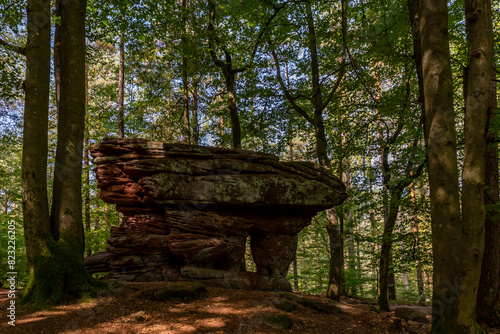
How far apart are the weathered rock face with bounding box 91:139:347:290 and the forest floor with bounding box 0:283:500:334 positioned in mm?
1540

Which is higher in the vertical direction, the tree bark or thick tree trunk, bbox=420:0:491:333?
the tree bark

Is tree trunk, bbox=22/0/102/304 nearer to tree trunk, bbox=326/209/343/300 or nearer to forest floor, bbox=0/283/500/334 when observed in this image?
forest floor, bbox=0/283/500/334

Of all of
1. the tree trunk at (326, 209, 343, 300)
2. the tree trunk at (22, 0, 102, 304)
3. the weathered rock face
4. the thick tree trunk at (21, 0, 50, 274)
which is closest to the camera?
the tree trunk at (22, 0, 102, 304)

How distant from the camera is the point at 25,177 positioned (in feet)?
18.5

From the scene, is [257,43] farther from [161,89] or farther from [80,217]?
[80,217]

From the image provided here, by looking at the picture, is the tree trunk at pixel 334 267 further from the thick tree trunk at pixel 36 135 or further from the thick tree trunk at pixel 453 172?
the thick tree trunk at pixel 36 135

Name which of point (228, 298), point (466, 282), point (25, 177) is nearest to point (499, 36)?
point (466, 282)

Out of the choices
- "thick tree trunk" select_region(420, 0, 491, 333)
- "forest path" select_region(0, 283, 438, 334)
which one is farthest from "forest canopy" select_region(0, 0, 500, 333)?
"forest path" select_region(0, 283, 438, 334)

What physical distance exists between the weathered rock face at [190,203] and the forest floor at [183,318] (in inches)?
60.6

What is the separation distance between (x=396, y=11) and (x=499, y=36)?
2.66 meters

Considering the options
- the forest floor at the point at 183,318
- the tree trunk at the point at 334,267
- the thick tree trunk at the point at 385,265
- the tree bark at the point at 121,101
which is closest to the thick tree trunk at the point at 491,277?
the forest floor at the point at 183,318

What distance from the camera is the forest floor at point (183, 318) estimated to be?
4574mm

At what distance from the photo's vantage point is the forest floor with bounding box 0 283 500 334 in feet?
15.0

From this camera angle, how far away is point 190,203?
8.27 metres
